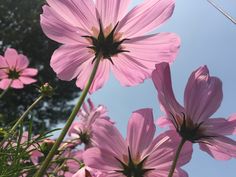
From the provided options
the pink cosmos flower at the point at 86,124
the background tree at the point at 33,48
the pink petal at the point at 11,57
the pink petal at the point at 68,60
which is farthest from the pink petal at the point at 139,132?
the background tree at the point at 33,48

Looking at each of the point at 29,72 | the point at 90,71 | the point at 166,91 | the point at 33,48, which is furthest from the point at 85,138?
the point at 33,48

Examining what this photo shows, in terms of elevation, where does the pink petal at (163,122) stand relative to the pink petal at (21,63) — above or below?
below

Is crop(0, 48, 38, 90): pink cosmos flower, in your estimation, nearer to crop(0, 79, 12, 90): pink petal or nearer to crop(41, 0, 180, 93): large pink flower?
crop(0, 79, 12, 90): pink petal

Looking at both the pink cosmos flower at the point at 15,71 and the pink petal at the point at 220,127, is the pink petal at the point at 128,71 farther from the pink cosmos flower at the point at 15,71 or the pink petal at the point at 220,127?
the pink cosmos flower at the point at 15,71

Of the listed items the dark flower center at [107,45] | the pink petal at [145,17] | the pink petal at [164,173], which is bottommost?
the pink petal at [164,173]

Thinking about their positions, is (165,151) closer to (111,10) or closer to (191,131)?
(191,131)

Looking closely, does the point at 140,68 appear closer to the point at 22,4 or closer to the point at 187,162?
the point at 187,162

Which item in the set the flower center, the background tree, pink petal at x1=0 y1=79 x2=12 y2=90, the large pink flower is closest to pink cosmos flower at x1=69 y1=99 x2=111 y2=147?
the flower center

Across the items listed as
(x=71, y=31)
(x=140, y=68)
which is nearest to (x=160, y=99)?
(x=140, y=68)
